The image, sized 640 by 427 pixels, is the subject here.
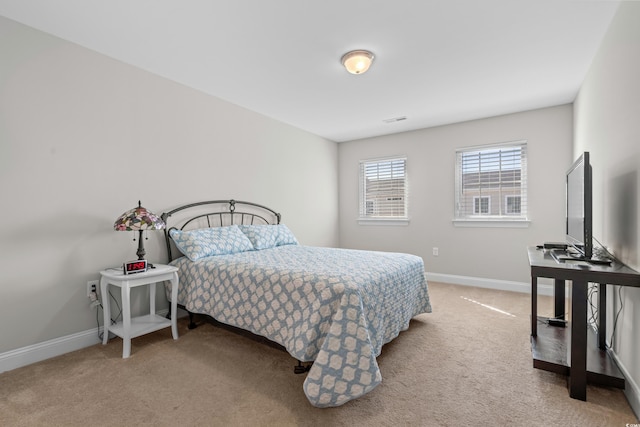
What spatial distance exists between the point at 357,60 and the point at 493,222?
296cm

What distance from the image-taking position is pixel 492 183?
4.21m

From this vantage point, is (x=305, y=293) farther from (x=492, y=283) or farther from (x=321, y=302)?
(x=492, y=283)

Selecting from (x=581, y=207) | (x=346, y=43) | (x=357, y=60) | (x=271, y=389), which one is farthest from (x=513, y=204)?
(x=271, y=389)

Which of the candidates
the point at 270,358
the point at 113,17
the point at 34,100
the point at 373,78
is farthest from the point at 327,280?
the point at 34,100

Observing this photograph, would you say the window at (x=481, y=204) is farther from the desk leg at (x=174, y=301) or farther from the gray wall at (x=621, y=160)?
the desk leg at (x=174, y=301)

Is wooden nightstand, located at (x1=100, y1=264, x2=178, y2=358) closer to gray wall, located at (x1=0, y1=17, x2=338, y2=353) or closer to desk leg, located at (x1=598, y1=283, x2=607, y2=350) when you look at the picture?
gray wall, located at (x1=0, y1=17, x2=338, y2=353)

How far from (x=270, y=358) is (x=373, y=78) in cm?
266

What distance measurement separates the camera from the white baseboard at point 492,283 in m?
3.84

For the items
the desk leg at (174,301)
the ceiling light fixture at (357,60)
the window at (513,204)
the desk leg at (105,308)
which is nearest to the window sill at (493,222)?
the window at (513,204)

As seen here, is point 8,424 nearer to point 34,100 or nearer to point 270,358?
point 270,358

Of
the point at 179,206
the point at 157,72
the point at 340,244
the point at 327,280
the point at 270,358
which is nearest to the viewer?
the point at 327,280

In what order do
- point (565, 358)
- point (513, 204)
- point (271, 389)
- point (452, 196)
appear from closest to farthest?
point (271, 389) → point (565, 358) → point (513, 204) → point (452, 196)

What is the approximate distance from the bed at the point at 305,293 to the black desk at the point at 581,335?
0.97 metres

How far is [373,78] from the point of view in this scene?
2984 millimetres
